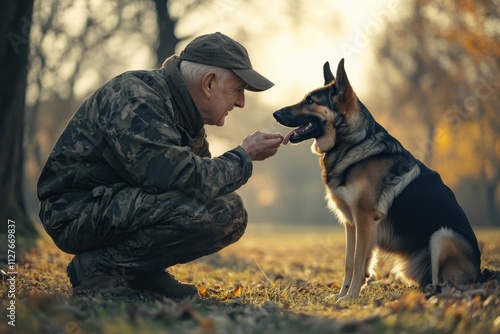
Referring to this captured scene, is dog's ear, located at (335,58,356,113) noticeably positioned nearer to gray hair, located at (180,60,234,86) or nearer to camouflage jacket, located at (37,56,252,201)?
gray hair, located at (180,60,234,86)

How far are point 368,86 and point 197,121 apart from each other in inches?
1006

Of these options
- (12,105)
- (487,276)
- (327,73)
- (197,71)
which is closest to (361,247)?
(487,276)

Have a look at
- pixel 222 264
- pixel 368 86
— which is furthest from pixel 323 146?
pixel 368 86

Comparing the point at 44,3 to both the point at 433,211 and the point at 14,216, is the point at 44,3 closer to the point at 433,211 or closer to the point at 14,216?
the point at 14,216

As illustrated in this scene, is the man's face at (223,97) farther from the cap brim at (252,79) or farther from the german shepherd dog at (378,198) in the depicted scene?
the german shepherd dog at (378,198)

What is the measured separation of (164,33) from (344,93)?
919 centimetres

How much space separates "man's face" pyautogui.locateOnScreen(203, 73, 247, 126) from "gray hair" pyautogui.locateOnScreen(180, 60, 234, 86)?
32mm

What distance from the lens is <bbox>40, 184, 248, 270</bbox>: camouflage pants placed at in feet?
13.9

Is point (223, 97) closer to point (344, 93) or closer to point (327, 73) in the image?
point (344, 93)

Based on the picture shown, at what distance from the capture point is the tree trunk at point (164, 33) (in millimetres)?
13469

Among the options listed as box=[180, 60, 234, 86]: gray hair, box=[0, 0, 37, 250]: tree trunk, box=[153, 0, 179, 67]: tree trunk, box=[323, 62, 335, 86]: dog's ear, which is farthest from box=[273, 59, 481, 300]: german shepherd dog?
box=[153, 0, 179, 67]: tree trunk

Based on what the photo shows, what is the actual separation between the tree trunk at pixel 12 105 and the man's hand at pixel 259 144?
3603 mm

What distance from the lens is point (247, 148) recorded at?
15.1ft

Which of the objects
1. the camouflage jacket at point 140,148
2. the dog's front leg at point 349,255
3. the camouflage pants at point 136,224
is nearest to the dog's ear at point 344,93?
the dog's front leg at point 349,255
